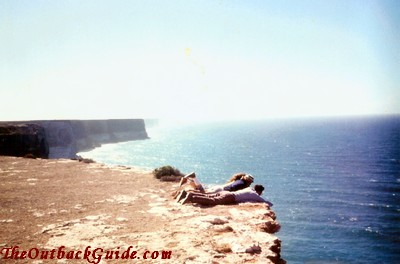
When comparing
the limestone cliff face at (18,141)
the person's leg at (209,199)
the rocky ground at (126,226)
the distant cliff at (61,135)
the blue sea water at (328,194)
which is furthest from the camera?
the distant cliff at (61,135)

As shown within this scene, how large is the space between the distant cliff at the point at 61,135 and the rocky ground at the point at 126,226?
989 inches

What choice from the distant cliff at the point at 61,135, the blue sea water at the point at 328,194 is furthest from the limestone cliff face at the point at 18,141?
the blue sea water at the point at 328,194

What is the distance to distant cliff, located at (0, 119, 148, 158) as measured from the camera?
3167 centimetres

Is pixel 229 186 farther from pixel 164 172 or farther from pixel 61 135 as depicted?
pixel 61 135

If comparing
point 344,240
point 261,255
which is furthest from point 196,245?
point 344,240

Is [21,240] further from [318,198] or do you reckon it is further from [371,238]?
[318,198]

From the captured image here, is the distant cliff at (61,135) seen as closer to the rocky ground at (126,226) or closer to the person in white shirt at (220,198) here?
the rocky ground at (126,226)

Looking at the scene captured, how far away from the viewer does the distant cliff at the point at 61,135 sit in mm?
31673

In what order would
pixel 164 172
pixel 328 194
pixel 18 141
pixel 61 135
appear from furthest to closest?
pixel 61 135 < pixel 328 194 < pixel 18 141 < pixel 164 172

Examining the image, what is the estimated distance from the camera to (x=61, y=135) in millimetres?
79688

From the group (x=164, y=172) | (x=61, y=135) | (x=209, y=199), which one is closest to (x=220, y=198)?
A: (x=209, y=199)

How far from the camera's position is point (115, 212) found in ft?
23.4

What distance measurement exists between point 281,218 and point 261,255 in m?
39.2

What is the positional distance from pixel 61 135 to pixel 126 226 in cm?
8274
